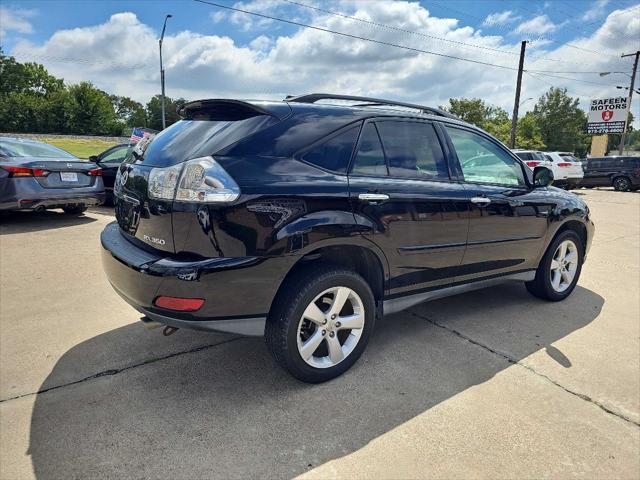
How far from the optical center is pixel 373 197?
2697 millimetres

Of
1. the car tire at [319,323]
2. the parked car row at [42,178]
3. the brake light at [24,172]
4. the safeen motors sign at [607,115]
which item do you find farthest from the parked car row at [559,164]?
the safeen motors sign at [607,115]

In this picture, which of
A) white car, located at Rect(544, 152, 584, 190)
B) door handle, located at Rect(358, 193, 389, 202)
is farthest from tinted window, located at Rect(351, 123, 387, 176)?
white car, located at Rect(544, 152, 584, 190)

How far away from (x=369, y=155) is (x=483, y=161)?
1335mm

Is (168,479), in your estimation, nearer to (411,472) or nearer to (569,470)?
(411,472)

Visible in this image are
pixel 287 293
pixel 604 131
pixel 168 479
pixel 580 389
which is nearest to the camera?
pixel 168 479

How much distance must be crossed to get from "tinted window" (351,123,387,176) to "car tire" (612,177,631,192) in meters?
21.7

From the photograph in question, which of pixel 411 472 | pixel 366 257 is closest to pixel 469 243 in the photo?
pixel 366 257

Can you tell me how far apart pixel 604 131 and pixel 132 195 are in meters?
48.8

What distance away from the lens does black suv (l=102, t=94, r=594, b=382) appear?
7.48 feet

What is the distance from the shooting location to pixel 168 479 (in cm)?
194

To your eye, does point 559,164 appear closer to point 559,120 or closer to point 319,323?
point 319,323

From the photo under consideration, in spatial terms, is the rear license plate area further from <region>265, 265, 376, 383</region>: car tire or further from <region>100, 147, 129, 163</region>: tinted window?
<region>265, 265, 376, 383</region>: car tire

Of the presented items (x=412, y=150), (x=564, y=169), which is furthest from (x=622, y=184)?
(x=412, y=150)

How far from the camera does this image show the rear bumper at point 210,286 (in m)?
2.24
